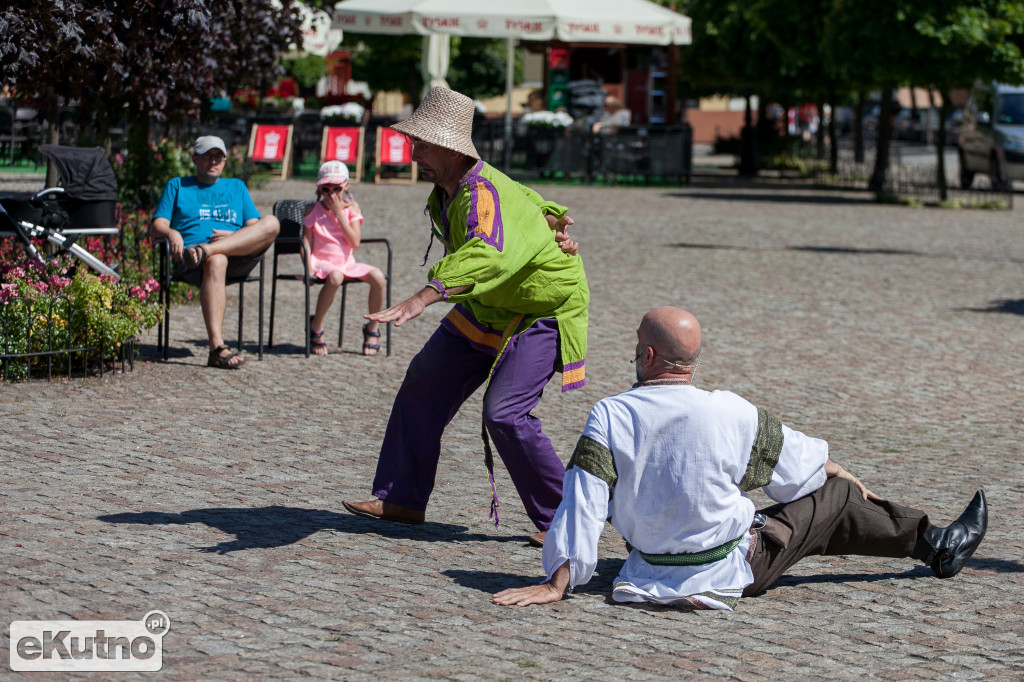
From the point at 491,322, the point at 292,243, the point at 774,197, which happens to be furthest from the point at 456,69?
the point at 491,322

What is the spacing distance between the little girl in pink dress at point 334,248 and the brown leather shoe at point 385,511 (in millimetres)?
4081

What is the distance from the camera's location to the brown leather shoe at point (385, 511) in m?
5.64

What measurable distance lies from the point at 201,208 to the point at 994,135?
22.0m

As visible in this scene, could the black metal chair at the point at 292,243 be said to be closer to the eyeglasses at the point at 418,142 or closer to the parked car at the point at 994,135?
the eyeglasses at the point at 418,142

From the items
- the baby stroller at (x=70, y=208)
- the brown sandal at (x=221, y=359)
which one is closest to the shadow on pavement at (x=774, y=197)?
the baby stroller at (x=70, y=208)

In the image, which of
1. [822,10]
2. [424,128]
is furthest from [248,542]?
[822,10]

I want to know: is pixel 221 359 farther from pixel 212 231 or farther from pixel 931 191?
pixel 931 191

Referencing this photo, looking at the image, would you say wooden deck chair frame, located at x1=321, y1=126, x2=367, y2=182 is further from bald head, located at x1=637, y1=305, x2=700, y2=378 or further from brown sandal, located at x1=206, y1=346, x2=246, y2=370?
bald head, located at x1=637, y1=305, x2=700, y2=378

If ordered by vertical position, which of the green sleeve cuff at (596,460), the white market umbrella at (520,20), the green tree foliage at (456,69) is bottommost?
the green sleeve cuff at (596,460)

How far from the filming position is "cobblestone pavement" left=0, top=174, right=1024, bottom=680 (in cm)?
429

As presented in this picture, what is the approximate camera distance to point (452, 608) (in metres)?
4.64

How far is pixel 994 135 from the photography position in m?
27.6

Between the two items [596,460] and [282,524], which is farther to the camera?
[282,524]

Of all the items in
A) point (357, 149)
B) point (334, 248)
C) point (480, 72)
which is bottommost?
point (334, 248)
